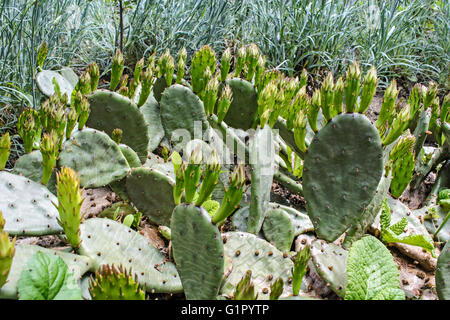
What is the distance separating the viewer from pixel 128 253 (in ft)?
4.64

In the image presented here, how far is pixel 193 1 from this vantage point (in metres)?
3.50

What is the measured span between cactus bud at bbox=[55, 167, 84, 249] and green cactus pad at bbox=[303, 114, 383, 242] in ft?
2.82

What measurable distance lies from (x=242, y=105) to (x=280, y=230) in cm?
69

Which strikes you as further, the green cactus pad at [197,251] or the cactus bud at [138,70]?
the cactus bud at [138,70]

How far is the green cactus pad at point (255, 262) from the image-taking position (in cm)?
138

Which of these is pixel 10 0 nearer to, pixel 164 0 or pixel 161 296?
pixel 164 0

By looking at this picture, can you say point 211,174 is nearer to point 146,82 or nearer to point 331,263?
point 331,263

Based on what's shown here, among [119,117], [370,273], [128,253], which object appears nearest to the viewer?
[370,273]

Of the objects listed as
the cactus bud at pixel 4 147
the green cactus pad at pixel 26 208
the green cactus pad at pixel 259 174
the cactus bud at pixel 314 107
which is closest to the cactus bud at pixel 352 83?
the cactus bud at pixel 314 107

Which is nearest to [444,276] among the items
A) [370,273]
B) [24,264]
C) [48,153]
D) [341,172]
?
[370,273]

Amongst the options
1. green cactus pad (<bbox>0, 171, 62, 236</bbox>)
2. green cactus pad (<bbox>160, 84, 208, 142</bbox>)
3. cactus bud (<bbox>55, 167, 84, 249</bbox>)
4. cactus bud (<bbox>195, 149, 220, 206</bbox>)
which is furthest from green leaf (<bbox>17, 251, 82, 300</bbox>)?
green cactus pad (<bbox>160, 84, 208, 142</bbox>)

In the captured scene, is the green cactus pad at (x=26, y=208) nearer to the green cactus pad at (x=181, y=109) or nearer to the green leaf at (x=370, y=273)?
the green cactus pad at (x=181, y=109)

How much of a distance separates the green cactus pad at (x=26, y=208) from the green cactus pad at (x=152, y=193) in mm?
324

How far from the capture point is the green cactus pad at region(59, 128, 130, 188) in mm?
1604
